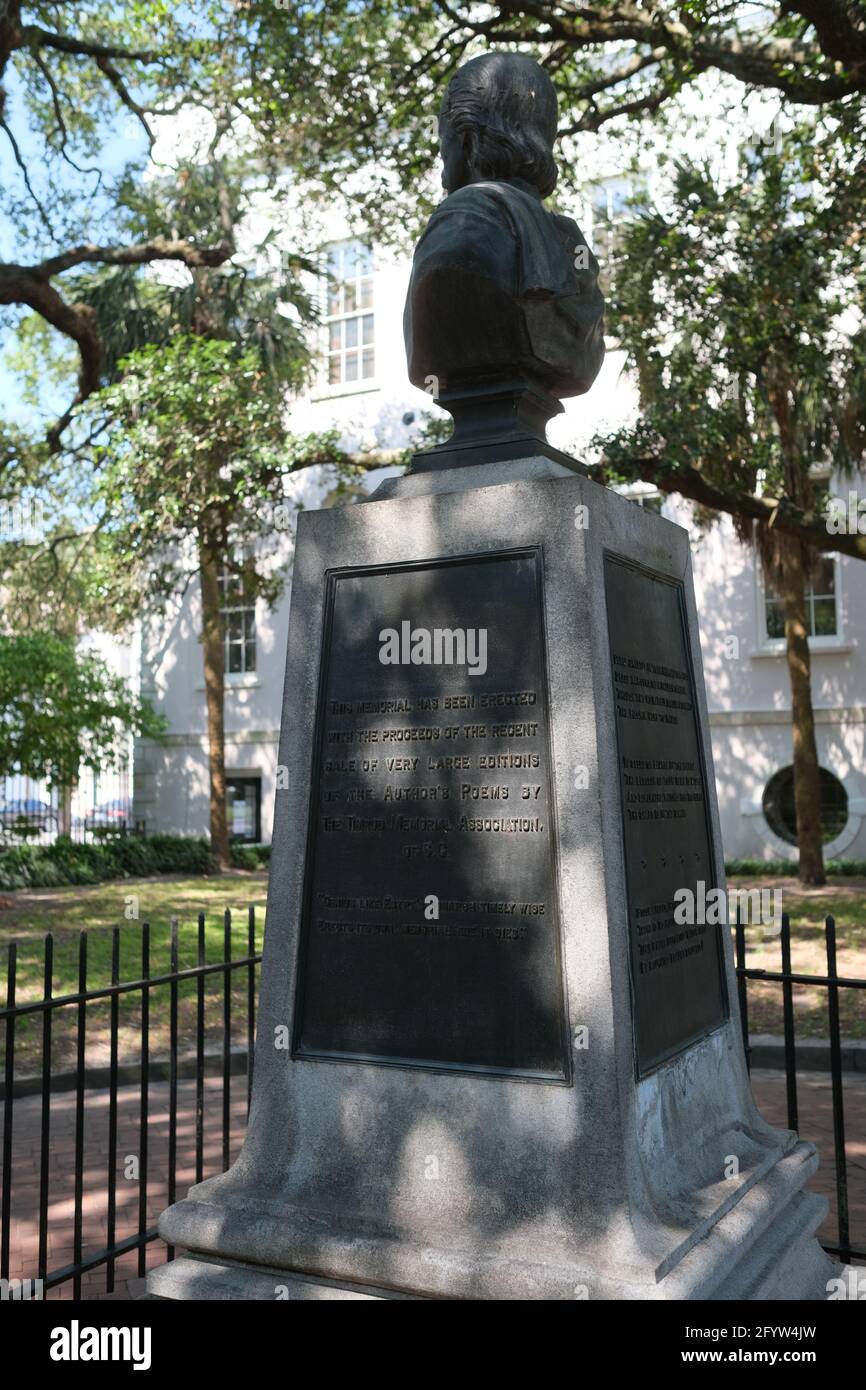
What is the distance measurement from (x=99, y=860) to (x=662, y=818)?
1820 cm

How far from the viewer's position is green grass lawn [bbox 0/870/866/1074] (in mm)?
8992

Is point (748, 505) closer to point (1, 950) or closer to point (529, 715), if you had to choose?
point (1, 950)

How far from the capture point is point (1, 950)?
11.6m

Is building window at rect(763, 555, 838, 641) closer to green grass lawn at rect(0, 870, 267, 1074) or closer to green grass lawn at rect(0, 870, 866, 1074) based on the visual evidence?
green grass lawn at rect(0, 870, 866, 1074)

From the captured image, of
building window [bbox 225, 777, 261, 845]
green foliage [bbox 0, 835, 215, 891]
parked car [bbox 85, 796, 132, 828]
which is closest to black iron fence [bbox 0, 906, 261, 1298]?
green foliage [bbox 0, 835, 215, 891]

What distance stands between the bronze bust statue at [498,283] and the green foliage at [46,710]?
15219mm

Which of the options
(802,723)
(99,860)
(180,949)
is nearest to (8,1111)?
(180,949)

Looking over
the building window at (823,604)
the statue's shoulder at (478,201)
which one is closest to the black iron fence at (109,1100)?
the statue's shoulder at (478,201)

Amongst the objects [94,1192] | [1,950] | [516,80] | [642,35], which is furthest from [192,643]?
[516,80]

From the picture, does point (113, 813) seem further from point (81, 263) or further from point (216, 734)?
point (81, 263)

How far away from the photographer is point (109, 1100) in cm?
654

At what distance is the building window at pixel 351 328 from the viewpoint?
25.7 meters
